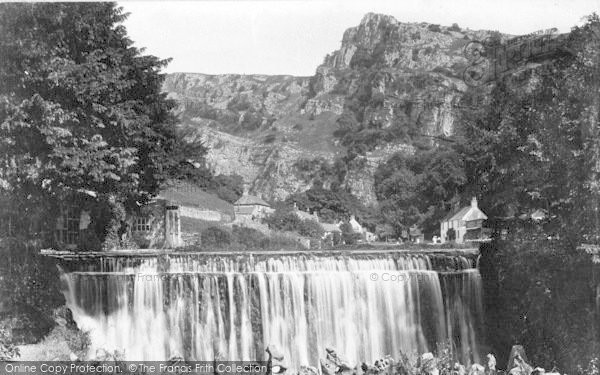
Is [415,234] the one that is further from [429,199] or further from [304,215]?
[304,215]

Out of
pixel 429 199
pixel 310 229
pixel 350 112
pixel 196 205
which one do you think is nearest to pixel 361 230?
pixel 310 229

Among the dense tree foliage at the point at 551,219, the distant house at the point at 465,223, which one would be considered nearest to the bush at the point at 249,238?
the distant house at the point at 465,223

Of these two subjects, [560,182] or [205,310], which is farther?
[205,310]

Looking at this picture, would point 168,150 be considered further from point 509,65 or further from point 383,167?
point 383,167

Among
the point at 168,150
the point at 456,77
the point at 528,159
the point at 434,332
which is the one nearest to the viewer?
the point at 528,159

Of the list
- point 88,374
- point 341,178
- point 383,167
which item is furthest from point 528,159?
point 341,178

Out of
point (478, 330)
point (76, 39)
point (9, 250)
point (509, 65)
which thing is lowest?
point (478, 330)

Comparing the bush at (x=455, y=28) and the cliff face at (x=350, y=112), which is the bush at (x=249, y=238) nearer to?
the cliff face at (x=350, y=112)
